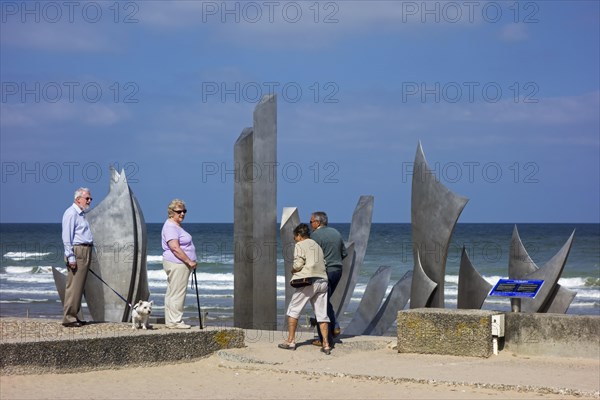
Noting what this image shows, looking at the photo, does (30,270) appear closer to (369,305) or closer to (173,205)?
(369,305)

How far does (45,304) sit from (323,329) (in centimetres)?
1552

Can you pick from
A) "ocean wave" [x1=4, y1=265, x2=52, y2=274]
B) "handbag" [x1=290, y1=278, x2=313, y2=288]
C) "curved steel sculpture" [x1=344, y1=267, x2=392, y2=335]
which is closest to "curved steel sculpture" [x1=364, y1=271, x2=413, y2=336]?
"curved steel sculpture" [x1=344, y1=267, x2=392, y2=335]

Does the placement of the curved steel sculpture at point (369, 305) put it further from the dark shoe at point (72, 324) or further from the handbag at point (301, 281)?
the dark shoe at point (72, 324)

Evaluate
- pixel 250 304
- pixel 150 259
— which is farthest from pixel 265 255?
pixel 150 259

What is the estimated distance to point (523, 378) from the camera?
7.96 meters

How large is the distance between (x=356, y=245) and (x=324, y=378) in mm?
5181

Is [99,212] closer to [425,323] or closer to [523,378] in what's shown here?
[425,323]

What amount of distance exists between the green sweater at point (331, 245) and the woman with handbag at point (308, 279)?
33cm

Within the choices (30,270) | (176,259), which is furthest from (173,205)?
(30,270)

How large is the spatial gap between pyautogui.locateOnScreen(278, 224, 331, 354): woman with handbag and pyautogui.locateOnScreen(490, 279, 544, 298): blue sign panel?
69.2 inches

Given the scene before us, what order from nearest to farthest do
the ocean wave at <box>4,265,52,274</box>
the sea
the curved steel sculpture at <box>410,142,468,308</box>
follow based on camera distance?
the curved steel sculpture at <box>410,142,468,308</box>, the sea, the ocean wave at <box>4,265,52,274</box>

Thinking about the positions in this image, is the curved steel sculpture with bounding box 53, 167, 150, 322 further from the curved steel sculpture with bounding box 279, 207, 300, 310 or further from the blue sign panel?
the blue sign panel

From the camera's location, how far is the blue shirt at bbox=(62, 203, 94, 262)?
29.6 ft

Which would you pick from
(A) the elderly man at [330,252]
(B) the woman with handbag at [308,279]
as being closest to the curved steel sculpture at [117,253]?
(A) the elderly man at [330,252]
